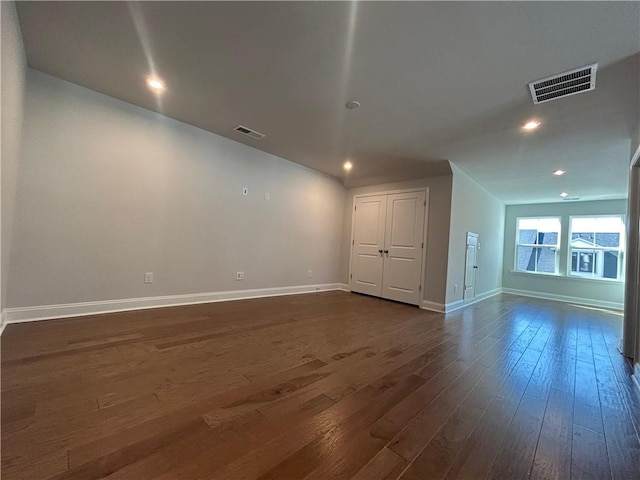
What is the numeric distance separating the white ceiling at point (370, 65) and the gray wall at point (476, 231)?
116 cm

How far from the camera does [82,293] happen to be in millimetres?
Answer: 2977

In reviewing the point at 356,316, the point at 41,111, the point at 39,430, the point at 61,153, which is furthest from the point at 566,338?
the point at 41,111

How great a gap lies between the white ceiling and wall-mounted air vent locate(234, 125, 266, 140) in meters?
0.14

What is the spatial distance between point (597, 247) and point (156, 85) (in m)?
9.30

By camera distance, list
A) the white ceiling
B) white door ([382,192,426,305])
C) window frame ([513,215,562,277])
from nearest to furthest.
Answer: the white ceiling < white door ([382,192,426,305]) < window frame ([513,215,562,277])

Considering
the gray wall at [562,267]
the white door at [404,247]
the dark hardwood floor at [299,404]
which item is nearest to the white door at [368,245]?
the white door at [404,247]

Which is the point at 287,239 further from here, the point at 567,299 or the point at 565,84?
the point at 567,299

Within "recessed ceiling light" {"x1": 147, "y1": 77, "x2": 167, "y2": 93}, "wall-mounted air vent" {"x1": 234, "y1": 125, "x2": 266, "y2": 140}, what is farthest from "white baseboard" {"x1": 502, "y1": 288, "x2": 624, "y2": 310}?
"recessed ceiling light" {"x1": 147, "y1": 77, "x2": 167, "y2": 93}

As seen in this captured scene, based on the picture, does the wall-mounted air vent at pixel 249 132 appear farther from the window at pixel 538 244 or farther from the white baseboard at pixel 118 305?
the window at pixel 538 244

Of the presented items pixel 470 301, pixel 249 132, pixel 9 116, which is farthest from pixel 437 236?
pixel 9 116

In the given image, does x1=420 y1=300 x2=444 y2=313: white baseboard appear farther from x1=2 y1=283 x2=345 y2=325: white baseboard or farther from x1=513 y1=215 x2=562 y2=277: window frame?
x1=513 y1=215 x2=562 y2=277: window frame

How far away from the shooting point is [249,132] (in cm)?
380

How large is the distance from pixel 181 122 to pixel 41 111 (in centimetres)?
136

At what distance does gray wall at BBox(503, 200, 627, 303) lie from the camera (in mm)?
6129
